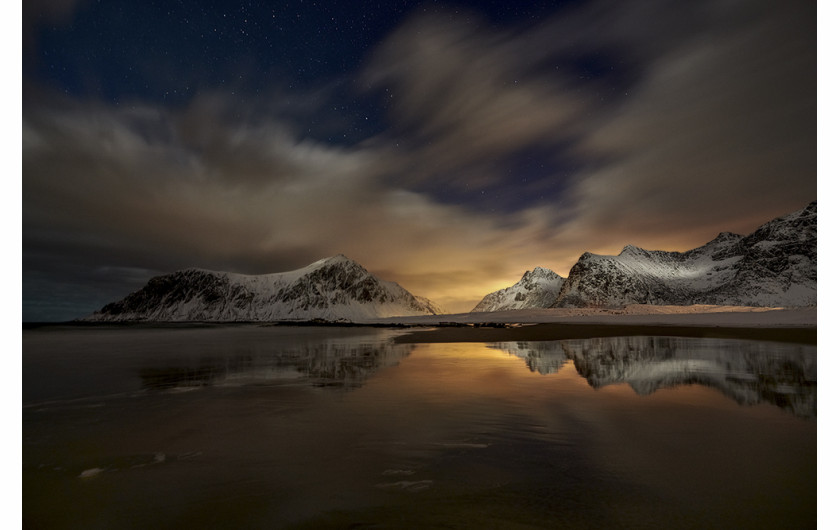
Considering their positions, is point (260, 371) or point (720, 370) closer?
point (720, 370)

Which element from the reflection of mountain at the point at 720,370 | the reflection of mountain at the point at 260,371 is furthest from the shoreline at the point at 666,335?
the reflection of mountain at the point at 260,371

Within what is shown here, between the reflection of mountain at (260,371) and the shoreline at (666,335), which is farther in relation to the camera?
the shoreline at (666,335)

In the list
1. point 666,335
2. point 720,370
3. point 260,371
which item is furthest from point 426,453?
point 666,335

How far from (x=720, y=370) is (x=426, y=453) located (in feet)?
48.0

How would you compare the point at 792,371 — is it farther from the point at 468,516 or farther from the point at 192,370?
the point at 192,370

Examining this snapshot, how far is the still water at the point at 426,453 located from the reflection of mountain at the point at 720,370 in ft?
0.57

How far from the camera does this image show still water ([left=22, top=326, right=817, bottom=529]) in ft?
14.9

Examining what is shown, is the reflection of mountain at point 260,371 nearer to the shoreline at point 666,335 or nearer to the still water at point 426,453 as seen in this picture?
the still water at point 426,453

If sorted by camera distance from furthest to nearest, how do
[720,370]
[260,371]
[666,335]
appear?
[666,335] → [260,371] → [720,370]

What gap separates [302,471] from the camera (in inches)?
228

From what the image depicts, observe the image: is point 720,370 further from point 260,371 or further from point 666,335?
point 666,335

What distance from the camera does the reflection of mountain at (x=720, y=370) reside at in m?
10.7

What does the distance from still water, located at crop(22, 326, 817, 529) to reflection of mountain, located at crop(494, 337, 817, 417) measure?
0.17 m

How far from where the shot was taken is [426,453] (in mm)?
6547
